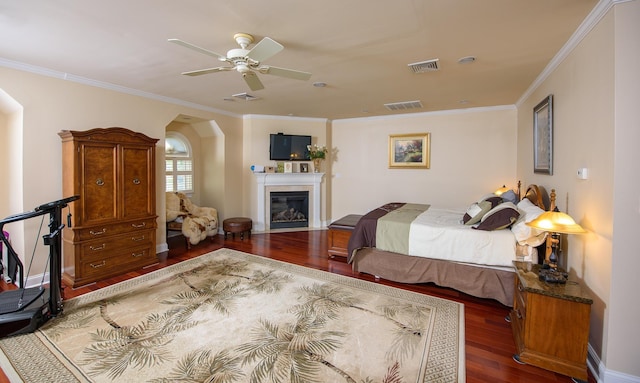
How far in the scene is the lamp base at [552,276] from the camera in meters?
2.20

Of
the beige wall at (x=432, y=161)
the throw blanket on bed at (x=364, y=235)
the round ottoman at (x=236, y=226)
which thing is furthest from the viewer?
the round ottoman at (x=236, y=226)

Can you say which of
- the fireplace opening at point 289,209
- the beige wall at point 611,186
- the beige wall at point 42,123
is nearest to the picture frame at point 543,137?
the beige wall at point 611,186

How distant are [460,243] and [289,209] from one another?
431cm

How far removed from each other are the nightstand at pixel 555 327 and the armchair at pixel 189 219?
15.7 ft

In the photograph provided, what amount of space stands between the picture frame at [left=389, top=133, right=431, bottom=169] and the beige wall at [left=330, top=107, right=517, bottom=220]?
10 centimetres

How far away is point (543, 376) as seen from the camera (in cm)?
204

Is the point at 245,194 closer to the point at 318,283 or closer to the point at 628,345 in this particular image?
the point at 318,283

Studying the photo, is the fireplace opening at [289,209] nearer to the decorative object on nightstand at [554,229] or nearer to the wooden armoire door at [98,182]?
the wooden armoire door at [98,182]

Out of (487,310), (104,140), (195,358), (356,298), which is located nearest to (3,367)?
(195,358)

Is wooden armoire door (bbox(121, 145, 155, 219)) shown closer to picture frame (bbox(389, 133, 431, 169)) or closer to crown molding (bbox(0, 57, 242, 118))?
crown molding (bbox(0, 57, 242, 118))

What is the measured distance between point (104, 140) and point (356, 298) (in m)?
3.72

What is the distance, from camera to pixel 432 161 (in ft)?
20.1

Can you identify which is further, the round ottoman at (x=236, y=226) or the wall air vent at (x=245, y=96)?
the round ottoman at (x=236, y=226)

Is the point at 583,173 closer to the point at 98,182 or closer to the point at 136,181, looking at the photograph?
the point at 136,181
